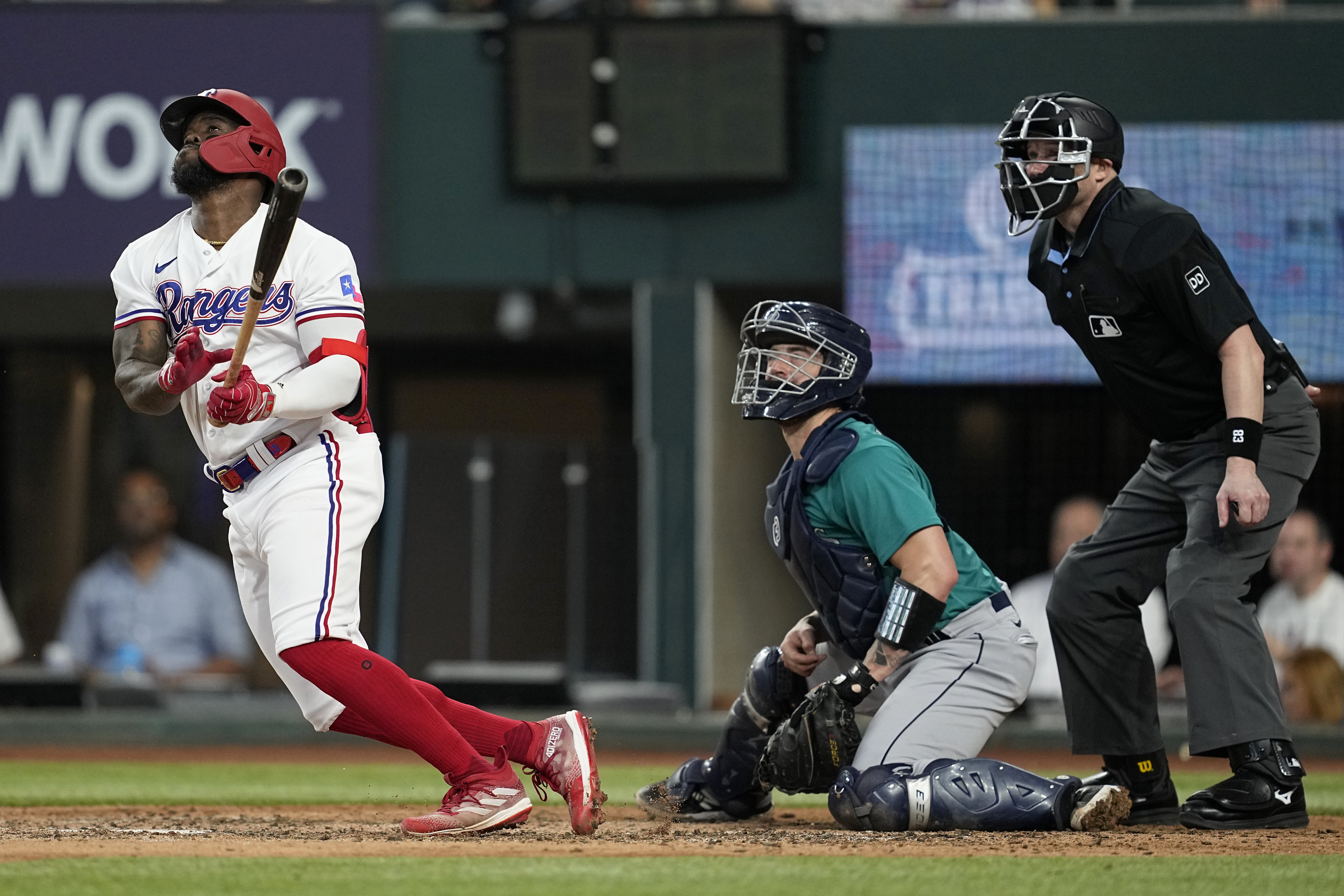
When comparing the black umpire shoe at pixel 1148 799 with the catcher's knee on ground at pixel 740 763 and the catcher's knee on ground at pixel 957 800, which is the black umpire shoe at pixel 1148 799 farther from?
the catcher's knee on ground at pixel 740 763

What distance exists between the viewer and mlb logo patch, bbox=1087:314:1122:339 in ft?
15.4

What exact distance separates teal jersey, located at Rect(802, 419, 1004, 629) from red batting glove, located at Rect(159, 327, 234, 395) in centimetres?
154

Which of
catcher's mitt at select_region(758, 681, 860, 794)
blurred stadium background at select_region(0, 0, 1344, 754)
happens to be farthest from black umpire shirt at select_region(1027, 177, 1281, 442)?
blurred stadium background at select_region(0, 0, 1344, 754)

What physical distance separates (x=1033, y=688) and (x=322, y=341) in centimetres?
582

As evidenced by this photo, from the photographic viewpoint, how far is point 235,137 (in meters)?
4.24

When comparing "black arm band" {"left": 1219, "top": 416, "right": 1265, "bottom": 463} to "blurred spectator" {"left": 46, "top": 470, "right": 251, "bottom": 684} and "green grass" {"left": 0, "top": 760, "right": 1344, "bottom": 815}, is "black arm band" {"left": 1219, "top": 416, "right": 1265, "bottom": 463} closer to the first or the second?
"green grass" {"left": 0, "top": 760, "right": 1344, "bottom": 815}

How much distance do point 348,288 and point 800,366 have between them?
3.98 feet

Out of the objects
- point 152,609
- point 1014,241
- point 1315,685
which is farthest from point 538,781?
point 152,609

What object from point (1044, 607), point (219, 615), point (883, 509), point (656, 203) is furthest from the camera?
point (656, 203)

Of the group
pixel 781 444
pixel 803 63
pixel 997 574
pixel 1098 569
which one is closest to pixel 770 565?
pixel 781 444

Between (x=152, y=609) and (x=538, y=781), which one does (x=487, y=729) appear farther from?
(x=152, y=609)

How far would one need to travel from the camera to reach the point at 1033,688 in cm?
903

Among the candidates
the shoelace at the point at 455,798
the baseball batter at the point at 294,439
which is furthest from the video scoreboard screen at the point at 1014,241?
the shoelace at the point at 455,798

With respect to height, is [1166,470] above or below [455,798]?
above
